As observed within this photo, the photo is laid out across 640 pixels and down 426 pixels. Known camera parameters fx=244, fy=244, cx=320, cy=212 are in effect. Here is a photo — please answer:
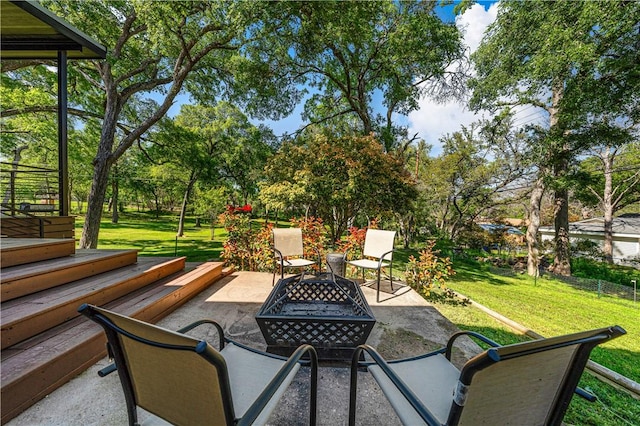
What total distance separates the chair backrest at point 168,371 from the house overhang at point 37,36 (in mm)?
4398

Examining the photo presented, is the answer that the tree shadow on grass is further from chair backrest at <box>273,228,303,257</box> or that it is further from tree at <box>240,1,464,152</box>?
chair backrest at <box>273,228,303,257</box>

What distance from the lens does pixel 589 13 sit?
18.6 feet

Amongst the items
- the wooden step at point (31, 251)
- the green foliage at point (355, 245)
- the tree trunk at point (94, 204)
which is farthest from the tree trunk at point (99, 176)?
the green foliage at point (355, 245)

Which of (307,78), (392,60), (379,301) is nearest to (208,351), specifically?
(379,301)

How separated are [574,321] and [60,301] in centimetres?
771

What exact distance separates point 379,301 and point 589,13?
8.31 metres

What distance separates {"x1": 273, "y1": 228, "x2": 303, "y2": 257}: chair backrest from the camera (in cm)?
416

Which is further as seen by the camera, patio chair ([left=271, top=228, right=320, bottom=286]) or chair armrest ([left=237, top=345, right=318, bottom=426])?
patio chair ([left=271, top=228, right=320, bottom=286])

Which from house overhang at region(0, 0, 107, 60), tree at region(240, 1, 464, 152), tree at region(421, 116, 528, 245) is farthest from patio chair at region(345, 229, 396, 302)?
tree at region(421, 116, 528, 245)

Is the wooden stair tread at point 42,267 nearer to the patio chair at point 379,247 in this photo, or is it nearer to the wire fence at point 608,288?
the patio chair at point 379,247

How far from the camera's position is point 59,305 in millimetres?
2047

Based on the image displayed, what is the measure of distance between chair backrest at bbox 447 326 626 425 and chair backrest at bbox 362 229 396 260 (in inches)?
119

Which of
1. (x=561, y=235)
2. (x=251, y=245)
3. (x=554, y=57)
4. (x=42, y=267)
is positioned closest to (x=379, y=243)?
(x=251, y=245)

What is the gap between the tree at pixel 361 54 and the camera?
6.58m
